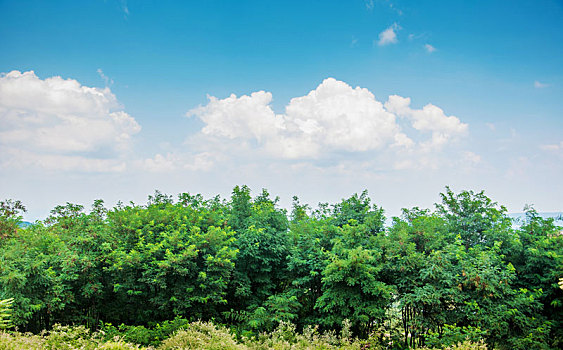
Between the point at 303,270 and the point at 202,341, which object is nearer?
the point at 202,341

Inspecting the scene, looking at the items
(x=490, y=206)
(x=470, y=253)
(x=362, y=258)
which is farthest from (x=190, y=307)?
(x=490, y=206)

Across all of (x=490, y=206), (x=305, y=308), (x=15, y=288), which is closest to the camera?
(x=15, y=288)

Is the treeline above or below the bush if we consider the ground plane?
above

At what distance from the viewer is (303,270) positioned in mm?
10625

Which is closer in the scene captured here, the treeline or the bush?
the bush

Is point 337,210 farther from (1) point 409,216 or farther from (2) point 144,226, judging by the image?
(2) point 144,226

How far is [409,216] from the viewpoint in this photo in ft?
38.0

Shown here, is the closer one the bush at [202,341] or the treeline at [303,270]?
the bush at [202,341]

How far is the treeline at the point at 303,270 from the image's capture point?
28.8 ft

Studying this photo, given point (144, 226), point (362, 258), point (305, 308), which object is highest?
point (144, 226)

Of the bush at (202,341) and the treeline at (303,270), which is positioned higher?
the treeline at (303,270)

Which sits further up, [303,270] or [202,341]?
[303,270]

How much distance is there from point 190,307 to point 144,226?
2941mm

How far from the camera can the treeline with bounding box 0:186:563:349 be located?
877 cm
